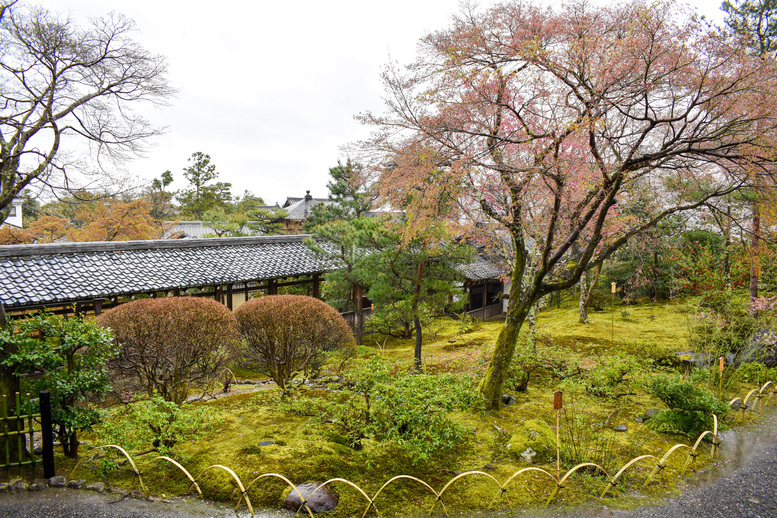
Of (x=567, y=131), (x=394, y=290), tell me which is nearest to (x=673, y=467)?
(x=567, y=131)

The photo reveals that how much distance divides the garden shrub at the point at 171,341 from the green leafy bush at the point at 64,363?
886 mm

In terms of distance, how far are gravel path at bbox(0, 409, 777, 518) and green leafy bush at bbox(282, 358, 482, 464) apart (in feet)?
3.13

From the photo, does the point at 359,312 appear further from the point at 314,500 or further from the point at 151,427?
the point at 314,500

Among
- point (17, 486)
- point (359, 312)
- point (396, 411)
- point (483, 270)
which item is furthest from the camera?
point (483, 270)

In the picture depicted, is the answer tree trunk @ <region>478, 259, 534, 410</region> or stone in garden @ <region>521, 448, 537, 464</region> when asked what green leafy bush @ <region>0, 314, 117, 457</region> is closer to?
stone in garden @ <region>521, 448, 537, 464</region>

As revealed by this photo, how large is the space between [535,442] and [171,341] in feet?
18.3

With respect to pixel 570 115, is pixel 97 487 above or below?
below

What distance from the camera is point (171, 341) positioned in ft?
21.8

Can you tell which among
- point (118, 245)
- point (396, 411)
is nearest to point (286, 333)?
point (396, 411)

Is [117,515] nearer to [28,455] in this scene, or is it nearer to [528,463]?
[28,455]

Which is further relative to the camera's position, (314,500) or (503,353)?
(503,353)

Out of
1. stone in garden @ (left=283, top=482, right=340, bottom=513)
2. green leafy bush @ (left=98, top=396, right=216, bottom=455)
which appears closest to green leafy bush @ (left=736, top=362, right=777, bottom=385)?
stone in garden @ (left=283, top=482, right=340, bottom=513)

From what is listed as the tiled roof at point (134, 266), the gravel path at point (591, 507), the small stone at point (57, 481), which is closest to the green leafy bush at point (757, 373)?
the gravel path at point (591, 507)

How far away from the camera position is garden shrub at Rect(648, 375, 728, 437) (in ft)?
20.1
